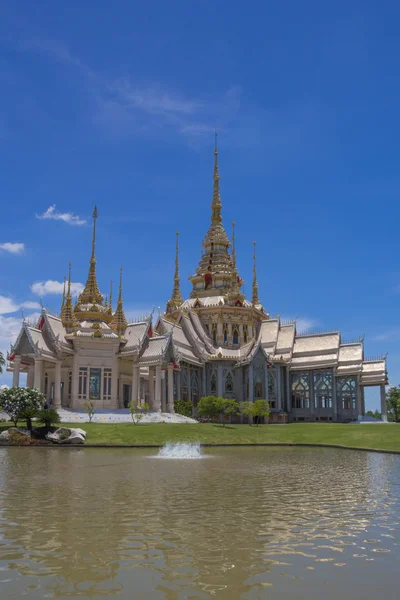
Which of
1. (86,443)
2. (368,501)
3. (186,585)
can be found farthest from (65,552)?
(86,443)

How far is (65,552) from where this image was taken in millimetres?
8867

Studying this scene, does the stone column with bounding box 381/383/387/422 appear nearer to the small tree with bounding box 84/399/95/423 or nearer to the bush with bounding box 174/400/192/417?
the bush with bounding box 174/400/192/417

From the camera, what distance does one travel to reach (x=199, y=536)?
32.8 feet

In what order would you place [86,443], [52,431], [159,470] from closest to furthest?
[159,470] → [86,443] → [52,431]

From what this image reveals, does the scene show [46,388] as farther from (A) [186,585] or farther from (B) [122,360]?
(A) [186,585]

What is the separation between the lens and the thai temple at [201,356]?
5488 cm

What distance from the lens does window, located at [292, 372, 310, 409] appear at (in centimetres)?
6894

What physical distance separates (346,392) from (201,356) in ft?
55.1

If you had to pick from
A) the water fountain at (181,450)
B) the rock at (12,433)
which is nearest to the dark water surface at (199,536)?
the water fountain at (181,450)

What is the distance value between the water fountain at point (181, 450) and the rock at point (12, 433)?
9.52 m

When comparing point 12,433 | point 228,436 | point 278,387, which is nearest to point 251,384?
point 278,387

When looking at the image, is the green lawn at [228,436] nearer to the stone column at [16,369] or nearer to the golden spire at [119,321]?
the stone column at [16,369]

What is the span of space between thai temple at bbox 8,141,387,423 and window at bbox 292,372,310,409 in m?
0.12

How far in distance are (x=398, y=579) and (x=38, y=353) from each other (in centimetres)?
4671
